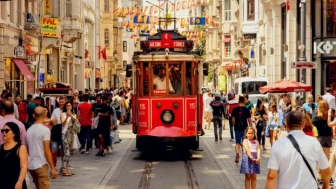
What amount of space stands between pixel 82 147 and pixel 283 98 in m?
6.39

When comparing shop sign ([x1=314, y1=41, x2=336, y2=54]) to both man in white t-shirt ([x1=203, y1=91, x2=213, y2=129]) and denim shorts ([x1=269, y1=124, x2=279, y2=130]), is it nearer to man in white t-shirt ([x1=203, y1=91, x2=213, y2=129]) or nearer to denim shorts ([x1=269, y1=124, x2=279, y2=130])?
man in white t-shirt ([x1=203, y1=91, x2=213, y2=129])

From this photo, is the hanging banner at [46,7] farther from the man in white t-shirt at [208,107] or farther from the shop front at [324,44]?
the shop front at [324,44]

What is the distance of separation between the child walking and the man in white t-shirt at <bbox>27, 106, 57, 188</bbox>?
11.5ft

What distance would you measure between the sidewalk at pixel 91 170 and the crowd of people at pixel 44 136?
306 millimetres

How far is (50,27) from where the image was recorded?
37969 mm

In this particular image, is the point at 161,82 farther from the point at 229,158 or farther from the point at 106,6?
the point at 106,6

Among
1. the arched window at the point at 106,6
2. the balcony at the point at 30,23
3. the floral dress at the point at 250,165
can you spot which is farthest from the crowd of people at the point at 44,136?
the arched window at the point at 106,6

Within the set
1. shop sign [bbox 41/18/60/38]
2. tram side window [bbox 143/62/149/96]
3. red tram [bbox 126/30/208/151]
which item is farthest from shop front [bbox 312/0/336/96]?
tram side window [bbox 143/62/149/96]

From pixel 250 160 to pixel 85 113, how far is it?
31.7 feet

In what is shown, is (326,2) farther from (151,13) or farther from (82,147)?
(151,13)

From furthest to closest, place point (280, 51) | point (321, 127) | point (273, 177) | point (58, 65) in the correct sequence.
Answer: point (58, 65), point (280, 51), point (321, 127), point (273, 177)

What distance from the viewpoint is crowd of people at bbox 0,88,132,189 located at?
27.4ft

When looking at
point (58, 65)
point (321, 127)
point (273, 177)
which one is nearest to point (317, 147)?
point (273, 177)

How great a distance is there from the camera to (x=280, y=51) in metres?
40.5
